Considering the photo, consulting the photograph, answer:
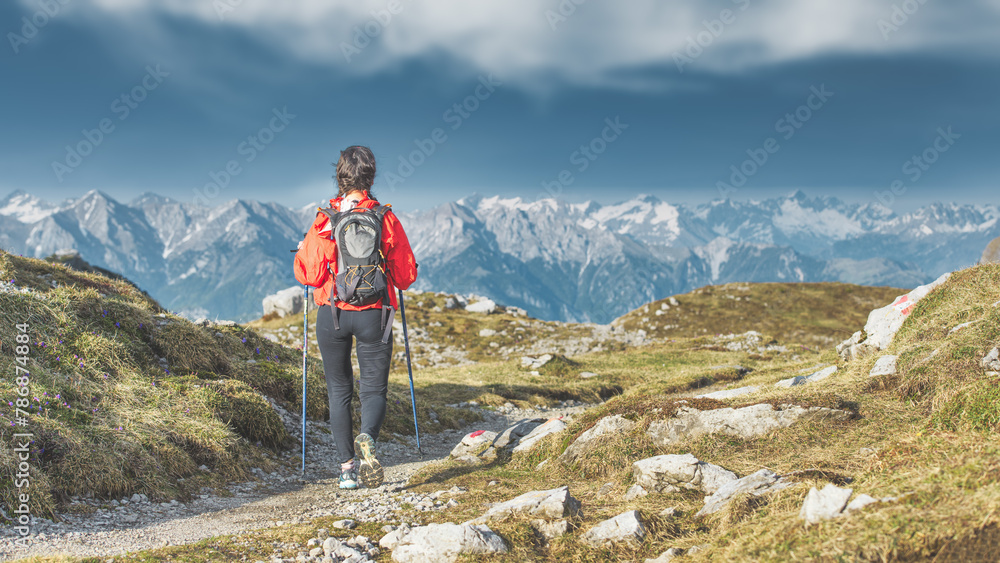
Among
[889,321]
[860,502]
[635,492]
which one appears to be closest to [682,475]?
[635,492]

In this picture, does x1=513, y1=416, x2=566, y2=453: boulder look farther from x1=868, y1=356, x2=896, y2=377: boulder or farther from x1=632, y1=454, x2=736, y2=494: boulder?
x1=868, y1=356, x2=896, y2=377: boulder

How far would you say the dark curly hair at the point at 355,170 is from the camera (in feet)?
26.2

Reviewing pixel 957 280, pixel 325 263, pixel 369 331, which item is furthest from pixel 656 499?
pixel 957 280

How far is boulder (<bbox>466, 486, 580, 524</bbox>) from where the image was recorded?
18.1 ft

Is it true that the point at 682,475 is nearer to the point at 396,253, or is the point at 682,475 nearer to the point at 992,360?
the point at 396,253

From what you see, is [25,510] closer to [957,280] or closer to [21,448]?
[21,448]

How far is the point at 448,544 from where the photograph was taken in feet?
15.7

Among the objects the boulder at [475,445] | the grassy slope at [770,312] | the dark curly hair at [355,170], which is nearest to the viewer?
the dark curly hair at [355,170]

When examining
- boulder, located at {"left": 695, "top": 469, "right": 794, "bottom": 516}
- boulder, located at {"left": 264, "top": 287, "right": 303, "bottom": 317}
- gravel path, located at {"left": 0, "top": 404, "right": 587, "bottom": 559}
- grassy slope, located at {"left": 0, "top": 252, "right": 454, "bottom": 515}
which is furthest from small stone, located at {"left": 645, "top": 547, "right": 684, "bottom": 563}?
boulder, located at {"left": 264, "top": 287, "right": 303, "bottom": 317}

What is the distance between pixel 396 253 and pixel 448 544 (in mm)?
4345

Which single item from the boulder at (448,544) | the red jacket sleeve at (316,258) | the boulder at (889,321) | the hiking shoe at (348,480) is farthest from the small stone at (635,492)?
the boulder at (889,321)

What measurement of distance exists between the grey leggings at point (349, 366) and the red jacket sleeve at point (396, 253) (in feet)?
2.06

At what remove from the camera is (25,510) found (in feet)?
19.4

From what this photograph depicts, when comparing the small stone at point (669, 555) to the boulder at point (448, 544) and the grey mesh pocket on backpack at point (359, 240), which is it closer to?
the boulder at point (448, 544)
